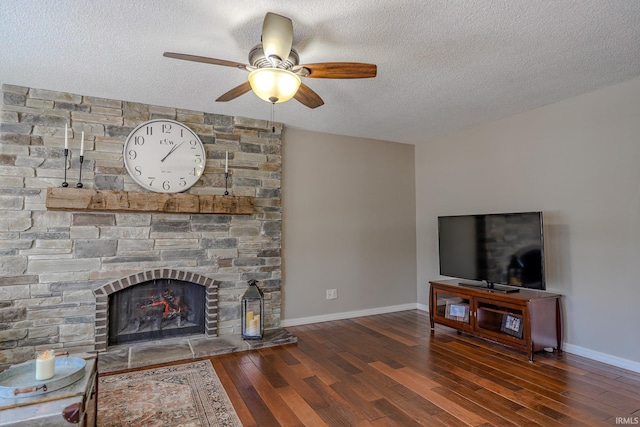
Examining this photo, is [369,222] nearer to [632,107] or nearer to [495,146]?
[495,146]

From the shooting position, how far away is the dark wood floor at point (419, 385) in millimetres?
2230

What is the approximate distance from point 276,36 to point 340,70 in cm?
42

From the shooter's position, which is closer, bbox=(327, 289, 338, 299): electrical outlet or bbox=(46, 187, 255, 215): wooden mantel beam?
bbox=(46, 187, 255, 215): wooden mantel beam

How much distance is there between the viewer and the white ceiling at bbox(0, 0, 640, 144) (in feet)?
6.66

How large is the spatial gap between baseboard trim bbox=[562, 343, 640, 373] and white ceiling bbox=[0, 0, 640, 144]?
236 cm

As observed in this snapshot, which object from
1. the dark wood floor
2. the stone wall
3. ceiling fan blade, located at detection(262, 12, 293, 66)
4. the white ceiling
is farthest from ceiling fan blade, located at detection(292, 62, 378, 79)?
the dark wood floor

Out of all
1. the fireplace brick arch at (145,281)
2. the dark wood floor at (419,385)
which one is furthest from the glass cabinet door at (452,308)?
the fireplace brick arch at (145,281)

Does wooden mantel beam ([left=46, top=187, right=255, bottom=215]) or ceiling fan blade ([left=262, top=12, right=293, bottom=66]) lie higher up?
ceiling fan blade ([left=262, top=12, right=293, bottom=66])

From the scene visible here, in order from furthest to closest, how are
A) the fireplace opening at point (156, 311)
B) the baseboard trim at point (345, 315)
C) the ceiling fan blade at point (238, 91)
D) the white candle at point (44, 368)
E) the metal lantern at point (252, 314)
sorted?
the baseboard trim at point (345, 315) < the metal lantern at point (252, 314) < the fireplace opening at point (156, 311) < the ceiling fan blade at point (238, 91) < the white candle at point (44, 368)

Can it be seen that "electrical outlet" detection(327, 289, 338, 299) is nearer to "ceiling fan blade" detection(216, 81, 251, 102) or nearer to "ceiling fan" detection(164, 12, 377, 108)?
"ceiling fan blade" detection(216, 81, 251, 102)

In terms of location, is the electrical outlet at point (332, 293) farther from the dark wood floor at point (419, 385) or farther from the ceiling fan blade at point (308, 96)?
the ceiling fan blade at point (308, 96)

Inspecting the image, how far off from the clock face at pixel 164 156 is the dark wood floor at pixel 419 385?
181 centimetres

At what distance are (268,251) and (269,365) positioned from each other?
1.34 meters

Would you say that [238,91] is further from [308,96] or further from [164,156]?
[164,156]
